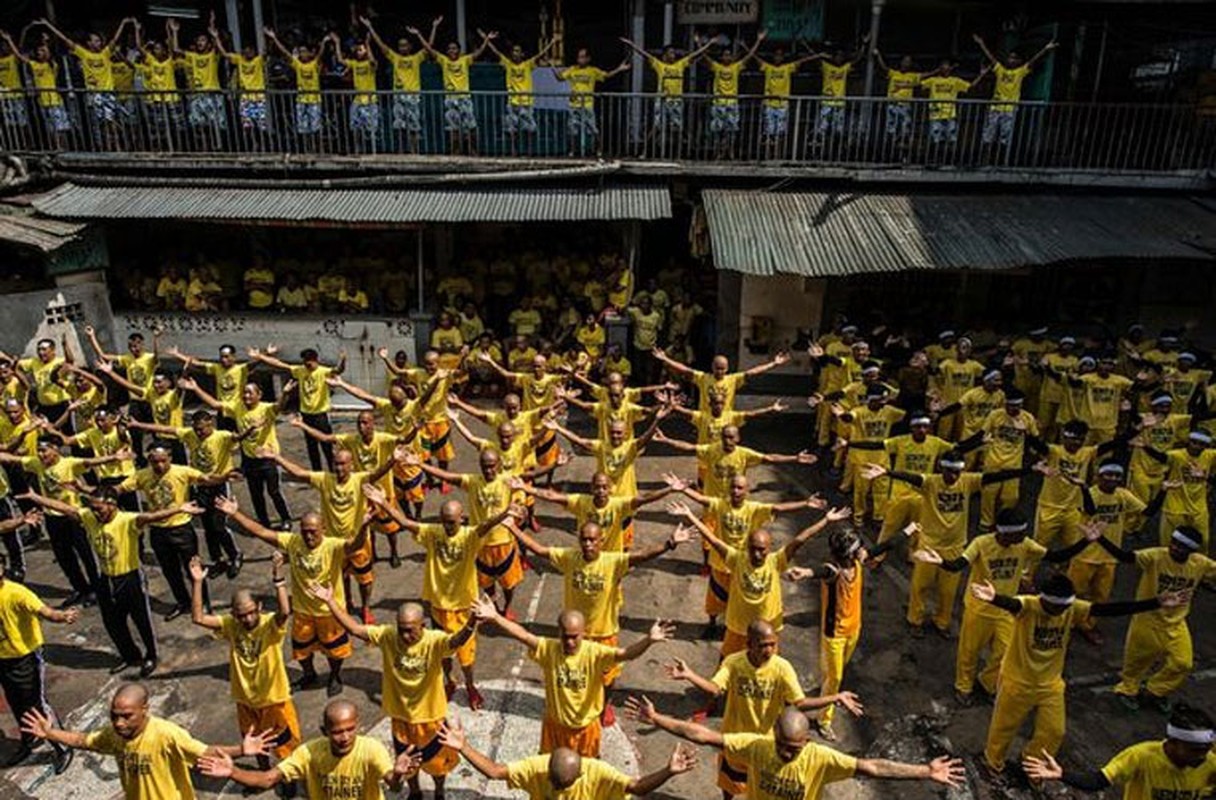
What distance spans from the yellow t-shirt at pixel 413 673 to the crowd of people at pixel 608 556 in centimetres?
2

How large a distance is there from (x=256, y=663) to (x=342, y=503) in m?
2.38

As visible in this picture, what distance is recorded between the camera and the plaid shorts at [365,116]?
16.0 m

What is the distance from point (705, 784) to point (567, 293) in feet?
37.7

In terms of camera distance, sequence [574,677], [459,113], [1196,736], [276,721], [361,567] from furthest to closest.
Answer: [459,113]
[361,567]
[276,721]
[574,677]
[1196,736]

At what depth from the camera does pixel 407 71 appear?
1606 centimetres

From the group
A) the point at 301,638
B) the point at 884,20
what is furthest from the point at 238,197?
the point at 884,20

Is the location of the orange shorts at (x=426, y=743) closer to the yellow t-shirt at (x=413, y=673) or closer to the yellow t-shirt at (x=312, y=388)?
the yellow t-shirt at (x=413, y=673)

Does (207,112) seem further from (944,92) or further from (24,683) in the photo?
(944,92)

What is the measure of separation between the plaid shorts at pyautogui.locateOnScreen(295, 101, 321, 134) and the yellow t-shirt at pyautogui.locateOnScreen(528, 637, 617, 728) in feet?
43.0

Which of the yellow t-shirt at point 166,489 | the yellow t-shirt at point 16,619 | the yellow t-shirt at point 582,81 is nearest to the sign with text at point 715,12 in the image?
the yellow t-shirt at point 582,81

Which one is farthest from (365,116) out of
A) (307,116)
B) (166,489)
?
(166,489)

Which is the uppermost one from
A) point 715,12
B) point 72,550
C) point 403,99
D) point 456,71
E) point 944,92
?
point 715,12

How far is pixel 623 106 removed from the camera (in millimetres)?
16656

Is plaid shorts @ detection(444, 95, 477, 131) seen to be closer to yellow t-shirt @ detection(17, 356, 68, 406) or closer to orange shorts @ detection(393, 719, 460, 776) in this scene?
yellow t-shirt @ detection(17, 356, 68, 406)
